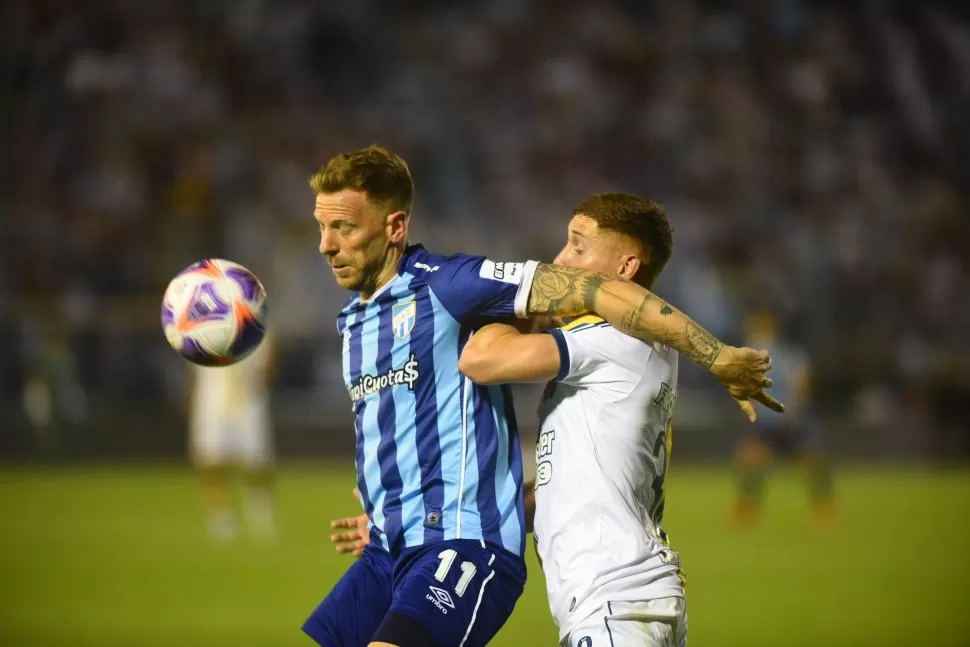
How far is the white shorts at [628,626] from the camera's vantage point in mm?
3576

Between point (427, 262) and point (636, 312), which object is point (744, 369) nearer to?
point (636, 312)

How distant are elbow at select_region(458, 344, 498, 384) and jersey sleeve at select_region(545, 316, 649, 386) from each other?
21cm

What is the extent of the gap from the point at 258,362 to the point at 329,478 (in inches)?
204

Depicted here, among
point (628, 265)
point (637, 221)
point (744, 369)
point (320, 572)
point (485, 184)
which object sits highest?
point (485, 184)

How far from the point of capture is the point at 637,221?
3941 mm

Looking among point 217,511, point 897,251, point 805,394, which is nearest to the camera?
point 217,511

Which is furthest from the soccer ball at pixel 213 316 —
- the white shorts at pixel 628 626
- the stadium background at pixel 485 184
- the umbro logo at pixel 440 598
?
the stadium background at pixel 485 184

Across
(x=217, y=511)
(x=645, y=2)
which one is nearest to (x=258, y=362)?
(x=217, y=511)

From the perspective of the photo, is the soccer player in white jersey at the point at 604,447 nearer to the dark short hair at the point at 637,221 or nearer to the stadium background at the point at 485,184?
the dark short hair at the point at 637,221

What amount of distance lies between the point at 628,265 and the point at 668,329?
0.32 metres

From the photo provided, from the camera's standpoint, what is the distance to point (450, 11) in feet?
73.9

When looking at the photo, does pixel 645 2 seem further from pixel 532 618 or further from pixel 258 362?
pixel 532 618

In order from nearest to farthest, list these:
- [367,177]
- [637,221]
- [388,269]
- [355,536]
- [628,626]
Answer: [628,626], [637,221], [367,177], [388,269], [355,536]

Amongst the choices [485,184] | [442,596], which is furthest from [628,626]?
[485,184]
